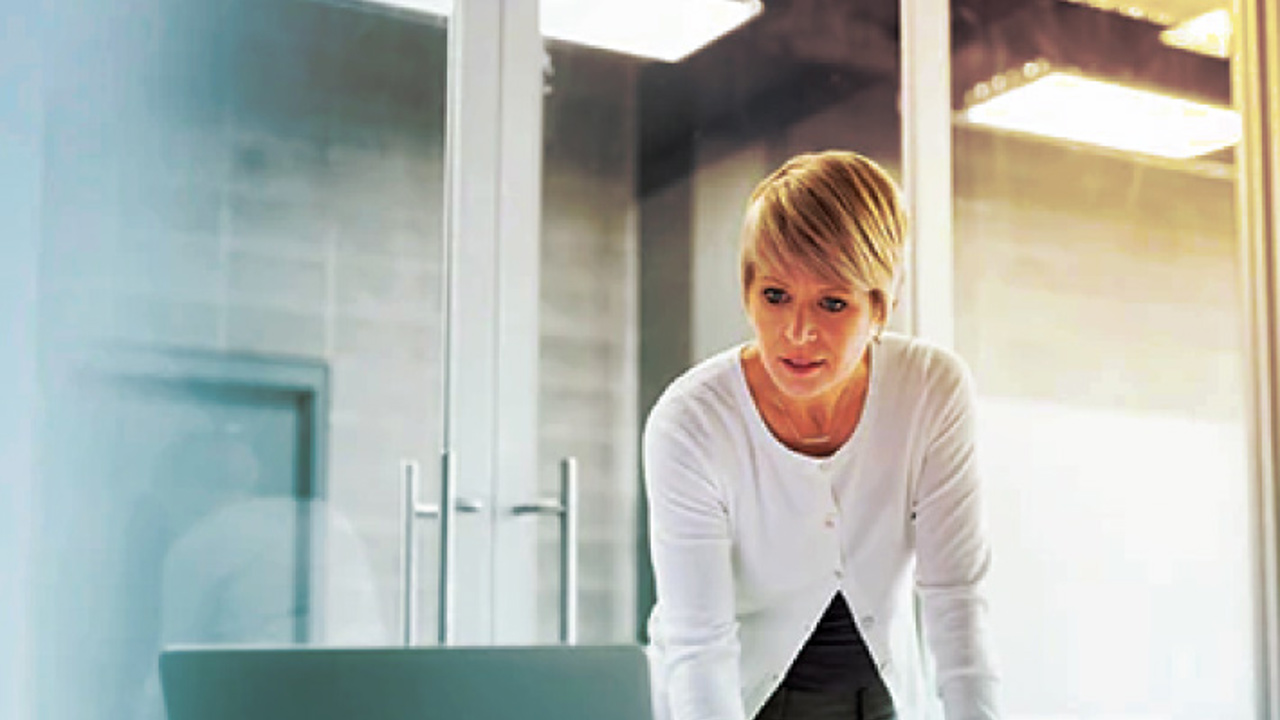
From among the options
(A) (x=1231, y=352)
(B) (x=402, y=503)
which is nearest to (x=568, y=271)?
(B) (x=402, y=503)

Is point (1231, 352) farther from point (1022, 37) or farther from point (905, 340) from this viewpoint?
point (905, 340)

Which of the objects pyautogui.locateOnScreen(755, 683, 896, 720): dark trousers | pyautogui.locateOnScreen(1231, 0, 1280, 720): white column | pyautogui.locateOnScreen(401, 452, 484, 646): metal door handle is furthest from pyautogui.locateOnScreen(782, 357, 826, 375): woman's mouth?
pyautogui.locateOnScreen(1231, 0, 1280, 720): white column

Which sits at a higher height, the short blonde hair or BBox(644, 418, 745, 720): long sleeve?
the short blonde hair

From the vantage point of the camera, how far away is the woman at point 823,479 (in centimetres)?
203

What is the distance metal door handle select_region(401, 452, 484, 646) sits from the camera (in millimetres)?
2775

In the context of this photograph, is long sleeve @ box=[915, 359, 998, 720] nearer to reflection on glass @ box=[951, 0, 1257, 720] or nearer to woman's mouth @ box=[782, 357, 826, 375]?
woman's mouth @ box=[782, 357, 826, 375]

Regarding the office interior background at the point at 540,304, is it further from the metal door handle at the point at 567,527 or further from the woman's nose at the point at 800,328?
the woman's nose at the point at 800,328

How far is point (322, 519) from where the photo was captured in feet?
8.95

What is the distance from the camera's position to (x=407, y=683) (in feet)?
3.80

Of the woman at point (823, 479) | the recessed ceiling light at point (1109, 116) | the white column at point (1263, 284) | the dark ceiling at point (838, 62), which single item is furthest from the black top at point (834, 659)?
the white column at point (1263, 284)

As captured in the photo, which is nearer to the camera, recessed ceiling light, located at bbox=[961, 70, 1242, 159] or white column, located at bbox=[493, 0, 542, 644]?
white column, located at bbox=[493, 0, 542, 644]

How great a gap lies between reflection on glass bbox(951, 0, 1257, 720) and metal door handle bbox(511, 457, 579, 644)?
1.00 m

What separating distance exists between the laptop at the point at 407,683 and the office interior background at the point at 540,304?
1474mm

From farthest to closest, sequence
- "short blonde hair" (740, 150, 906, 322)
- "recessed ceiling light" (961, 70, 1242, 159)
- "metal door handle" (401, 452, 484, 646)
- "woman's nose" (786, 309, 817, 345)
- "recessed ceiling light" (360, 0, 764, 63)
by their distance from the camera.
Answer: "recessed ceiling light" (961, 70, 1242, 159) → "recessed ceiling light" (360, 0, 764, 63) → "metal door handle" (401, 452, 484, 646) → "woman's nose" (786, 309, 817, 345) → "short blonde hair" (740, 150, 906, 322)
